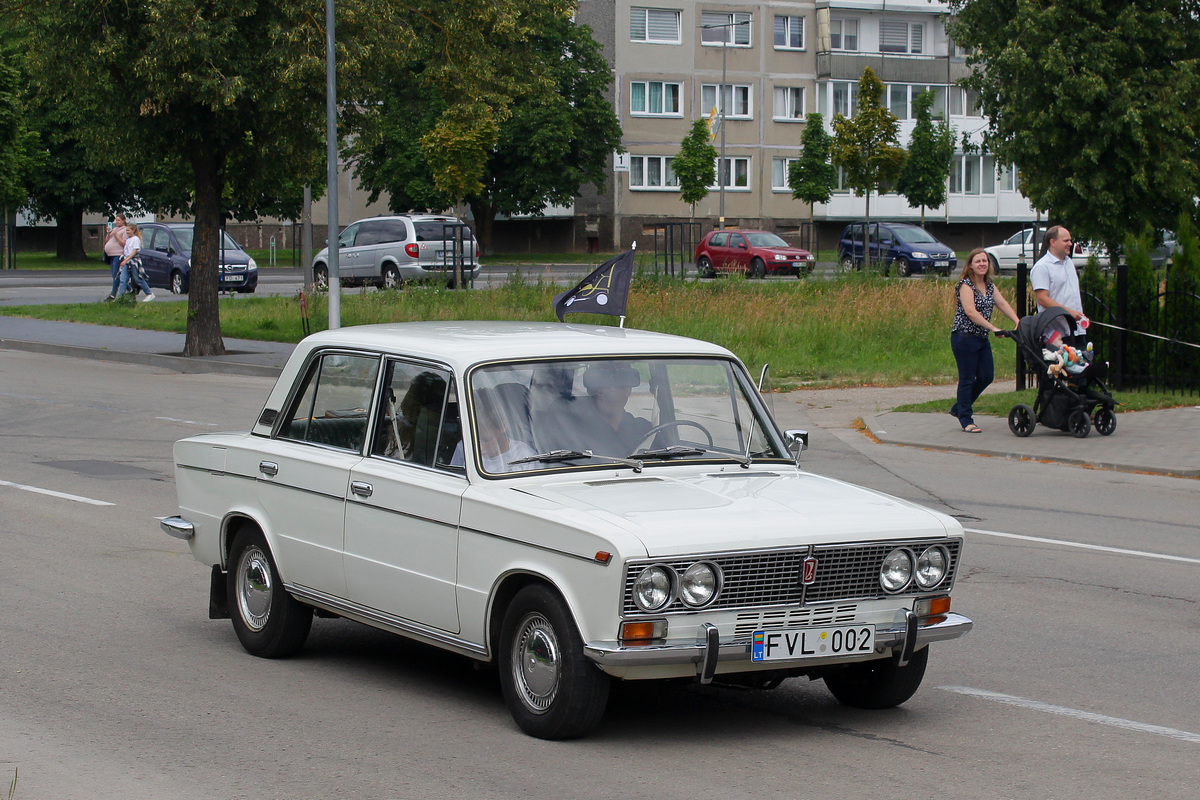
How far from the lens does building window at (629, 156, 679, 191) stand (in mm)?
73625

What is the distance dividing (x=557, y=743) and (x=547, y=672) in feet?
0.90

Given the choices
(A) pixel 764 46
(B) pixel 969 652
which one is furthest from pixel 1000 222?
(B) pixel 969 652

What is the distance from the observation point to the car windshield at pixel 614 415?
19.8ft

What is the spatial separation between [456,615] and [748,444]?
1498 mm

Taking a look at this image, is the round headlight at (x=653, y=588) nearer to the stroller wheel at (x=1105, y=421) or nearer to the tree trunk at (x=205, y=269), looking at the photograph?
the stroller wheel at (x=1105, y=421)

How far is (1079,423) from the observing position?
50.3ft

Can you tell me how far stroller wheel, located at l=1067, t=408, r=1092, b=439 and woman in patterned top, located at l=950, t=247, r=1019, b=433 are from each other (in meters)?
0.90

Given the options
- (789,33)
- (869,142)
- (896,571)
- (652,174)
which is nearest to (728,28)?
(789,33)

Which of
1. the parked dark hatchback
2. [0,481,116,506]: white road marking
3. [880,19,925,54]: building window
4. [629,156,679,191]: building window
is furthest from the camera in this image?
[880,19,925,54]: building window

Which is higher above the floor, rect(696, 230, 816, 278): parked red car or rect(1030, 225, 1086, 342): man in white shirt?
rect(696, 230, 816, 278): parked red car

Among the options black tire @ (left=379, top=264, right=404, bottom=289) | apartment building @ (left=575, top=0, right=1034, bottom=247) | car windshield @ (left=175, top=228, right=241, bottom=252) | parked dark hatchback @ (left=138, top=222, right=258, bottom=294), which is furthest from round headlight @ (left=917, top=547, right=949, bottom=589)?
apartment building @ (left=575, top=0, right=1034, bottom=247)

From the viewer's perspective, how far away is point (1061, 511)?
11.6 m

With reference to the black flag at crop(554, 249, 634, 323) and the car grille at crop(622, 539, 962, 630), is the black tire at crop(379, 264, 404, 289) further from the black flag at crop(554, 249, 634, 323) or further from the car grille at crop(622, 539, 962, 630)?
the car grille at crop(622, 539, 962, 630)

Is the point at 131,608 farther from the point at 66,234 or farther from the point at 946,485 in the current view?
the point at 66,234
